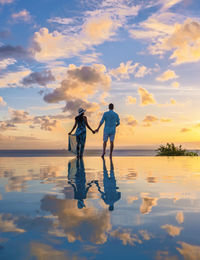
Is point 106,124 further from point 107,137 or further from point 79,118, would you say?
point 79,118

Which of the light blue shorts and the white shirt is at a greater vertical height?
the white shirt

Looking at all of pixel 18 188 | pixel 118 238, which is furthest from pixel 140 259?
pixel 18 188

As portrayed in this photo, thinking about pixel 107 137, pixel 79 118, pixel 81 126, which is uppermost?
pixel 79 118

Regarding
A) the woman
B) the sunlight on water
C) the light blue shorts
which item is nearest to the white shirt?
the light blue shorts

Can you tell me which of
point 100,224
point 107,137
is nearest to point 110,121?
point 107,137

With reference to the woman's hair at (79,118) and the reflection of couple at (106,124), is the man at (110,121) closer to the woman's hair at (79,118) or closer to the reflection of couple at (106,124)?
the reflection of couple at (106,124)

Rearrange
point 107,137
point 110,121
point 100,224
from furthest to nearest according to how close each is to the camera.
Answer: point 107,137 → point 110,121 → point 100,224

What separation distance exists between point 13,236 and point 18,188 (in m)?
2.73

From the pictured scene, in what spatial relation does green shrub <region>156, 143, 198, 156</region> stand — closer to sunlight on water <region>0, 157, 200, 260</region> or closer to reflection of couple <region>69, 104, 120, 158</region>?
reflection of couple <region>69, 104, 120, 158</region>

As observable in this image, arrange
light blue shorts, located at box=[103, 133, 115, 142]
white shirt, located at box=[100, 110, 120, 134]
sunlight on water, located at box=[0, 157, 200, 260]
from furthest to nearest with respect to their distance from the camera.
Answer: light blue shorts, located at box=[103, 133, 115, 142], white shirt, located at box=[100, 110, 120, 134], sunlight on water, located at box=[0, 157, 200, 260]

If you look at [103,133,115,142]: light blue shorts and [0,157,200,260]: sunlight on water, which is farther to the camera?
→ [103,133,115,142]: light blue shorts

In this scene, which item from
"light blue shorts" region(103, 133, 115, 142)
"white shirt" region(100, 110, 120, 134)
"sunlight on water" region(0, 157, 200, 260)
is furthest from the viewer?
"light blue shorts" region(103, 133, 115, 142)

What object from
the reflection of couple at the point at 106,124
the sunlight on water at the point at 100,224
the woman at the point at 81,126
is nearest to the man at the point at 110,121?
the reflection of couple at the point at 106,124

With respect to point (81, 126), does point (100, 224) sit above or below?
below
